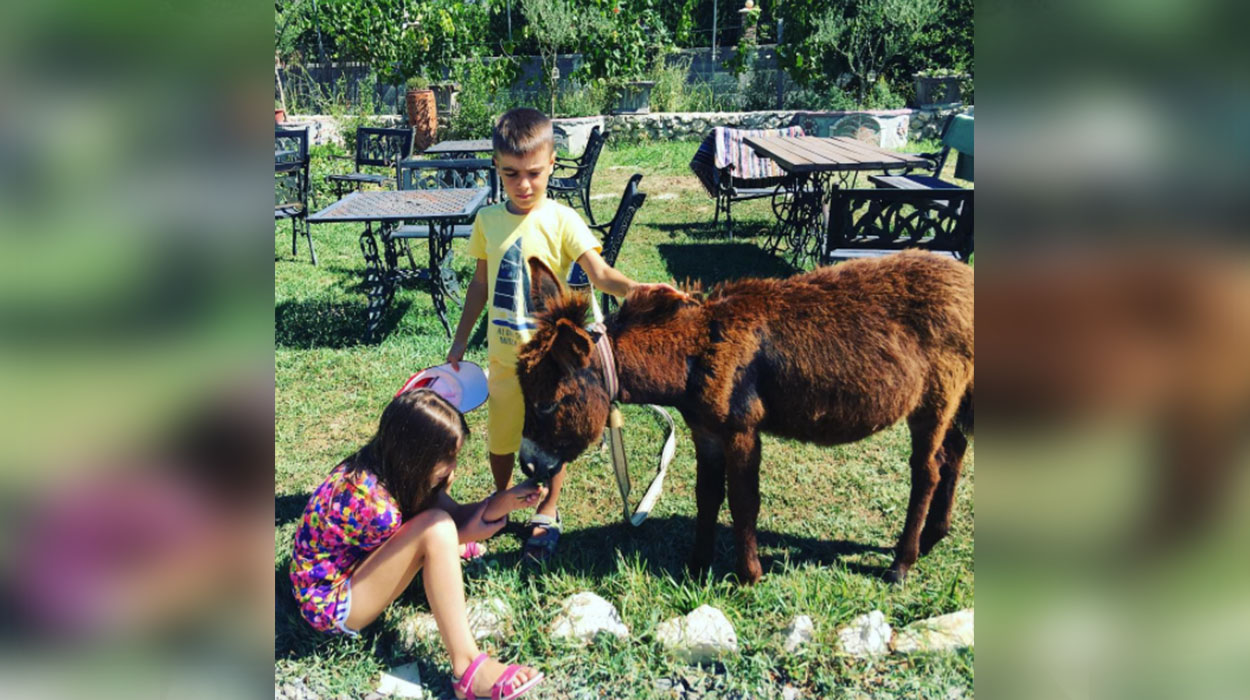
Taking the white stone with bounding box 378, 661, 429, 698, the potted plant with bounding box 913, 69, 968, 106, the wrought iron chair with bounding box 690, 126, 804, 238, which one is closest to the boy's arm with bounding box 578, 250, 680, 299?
the white stone with bounding box 378, 661, 429, 698

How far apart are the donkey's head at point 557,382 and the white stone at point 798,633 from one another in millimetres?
1164

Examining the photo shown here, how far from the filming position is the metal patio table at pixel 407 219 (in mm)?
6320

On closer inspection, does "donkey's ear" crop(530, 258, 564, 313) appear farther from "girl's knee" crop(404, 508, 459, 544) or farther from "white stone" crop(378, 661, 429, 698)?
"white stone" crop(378, 661, 429, 698)

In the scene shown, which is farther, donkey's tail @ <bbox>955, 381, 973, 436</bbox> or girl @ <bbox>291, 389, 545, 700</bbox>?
donkey's tail @ <bbox>955, 381, 973, 436</bbox>

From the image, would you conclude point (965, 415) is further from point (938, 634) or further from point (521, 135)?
point (521, 135)

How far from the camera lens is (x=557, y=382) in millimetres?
2861

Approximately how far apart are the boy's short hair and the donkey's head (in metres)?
0.56

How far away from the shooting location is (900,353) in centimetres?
306

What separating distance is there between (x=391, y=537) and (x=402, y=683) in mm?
589

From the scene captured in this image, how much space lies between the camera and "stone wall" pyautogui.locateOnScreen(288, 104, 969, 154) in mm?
16047

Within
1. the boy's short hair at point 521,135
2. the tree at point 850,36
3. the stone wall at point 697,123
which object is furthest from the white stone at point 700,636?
the tree at point 850,36

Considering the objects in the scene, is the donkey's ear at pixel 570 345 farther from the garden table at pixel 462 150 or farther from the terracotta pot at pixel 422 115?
the terracotta pot at pixel 422 115
